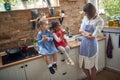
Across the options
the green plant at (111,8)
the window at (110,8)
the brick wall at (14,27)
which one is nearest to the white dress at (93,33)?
the brick wall at (14,27)

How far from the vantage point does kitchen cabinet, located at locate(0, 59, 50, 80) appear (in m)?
2.04

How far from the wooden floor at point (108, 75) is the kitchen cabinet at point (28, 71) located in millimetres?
1262

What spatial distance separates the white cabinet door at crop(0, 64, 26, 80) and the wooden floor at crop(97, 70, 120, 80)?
1664 millimetres

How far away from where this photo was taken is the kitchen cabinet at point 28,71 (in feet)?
6.68

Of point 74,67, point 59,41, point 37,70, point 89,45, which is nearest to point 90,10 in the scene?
point 89,45

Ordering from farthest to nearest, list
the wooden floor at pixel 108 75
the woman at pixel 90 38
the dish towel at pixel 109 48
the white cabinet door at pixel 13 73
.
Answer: the dish towel at pixel 109 48
the wooden floor at pixel 108 75
the woman at pixel 90 38
the white cabinet door at pixel 13 73

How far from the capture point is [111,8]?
3.32 meters

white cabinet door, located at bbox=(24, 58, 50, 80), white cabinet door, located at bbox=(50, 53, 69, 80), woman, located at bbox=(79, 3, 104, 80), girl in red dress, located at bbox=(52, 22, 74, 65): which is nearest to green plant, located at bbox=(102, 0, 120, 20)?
woman, located at bbox=(79, 3, 104, 80)

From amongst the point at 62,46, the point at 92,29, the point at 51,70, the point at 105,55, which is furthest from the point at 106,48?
the point at 51,70

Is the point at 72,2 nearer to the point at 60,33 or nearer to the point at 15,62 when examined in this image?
the point at 60,33

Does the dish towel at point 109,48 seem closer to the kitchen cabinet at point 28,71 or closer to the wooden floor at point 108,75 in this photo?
the wooden floor at point 108,75

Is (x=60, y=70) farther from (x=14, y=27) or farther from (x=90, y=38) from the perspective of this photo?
(x=14, y=27)

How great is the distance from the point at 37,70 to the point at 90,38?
1031mm

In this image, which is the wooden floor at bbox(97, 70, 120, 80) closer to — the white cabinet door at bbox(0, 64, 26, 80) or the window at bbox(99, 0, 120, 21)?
the window at bbox(99, 0, 120, 21)
